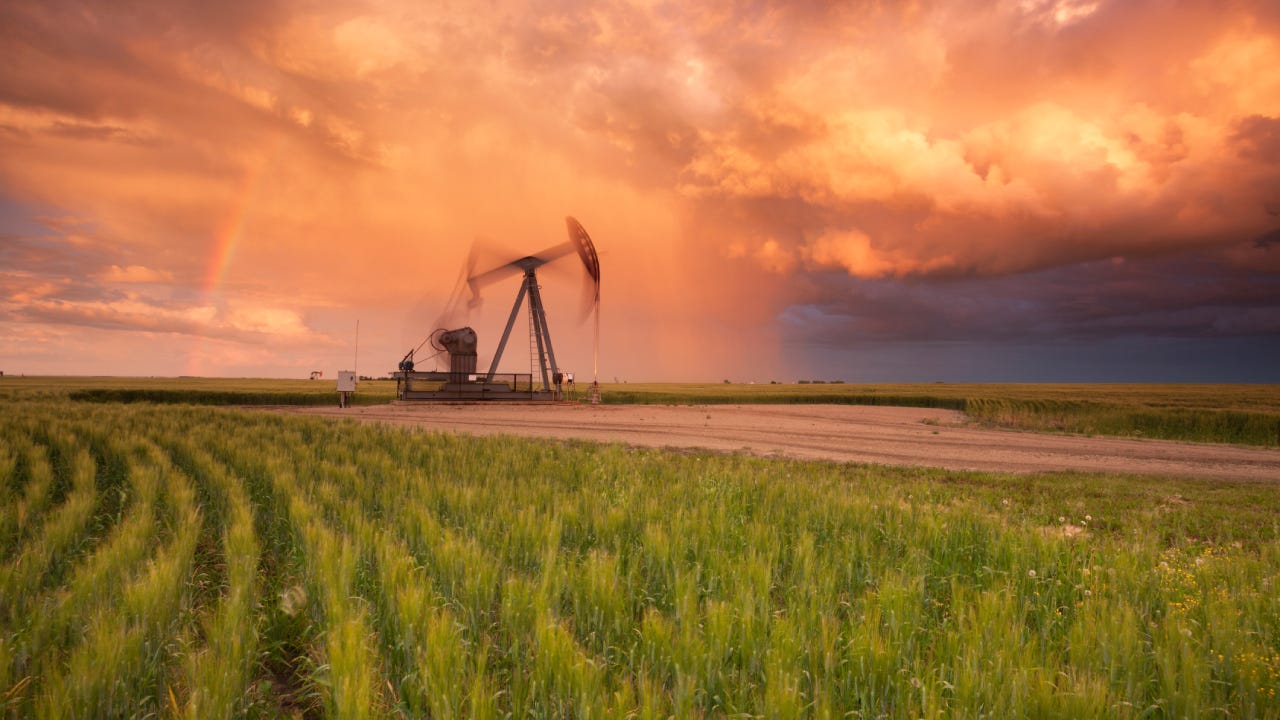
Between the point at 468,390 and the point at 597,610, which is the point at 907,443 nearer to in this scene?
the point at 597,610

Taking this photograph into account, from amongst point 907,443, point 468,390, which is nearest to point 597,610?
point 907,443

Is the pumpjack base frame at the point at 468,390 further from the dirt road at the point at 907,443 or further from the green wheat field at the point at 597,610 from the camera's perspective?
the green wheat field at the point at 597,610

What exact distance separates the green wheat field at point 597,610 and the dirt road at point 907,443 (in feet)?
38.4

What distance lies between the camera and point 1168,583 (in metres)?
5.08

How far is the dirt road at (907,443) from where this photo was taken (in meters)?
19.0

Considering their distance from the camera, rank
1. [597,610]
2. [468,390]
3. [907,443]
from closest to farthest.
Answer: [597,610]
[907,443]
[468,390]

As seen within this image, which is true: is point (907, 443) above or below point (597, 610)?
below

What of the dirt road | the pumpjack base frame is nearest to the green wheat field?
the dirt road

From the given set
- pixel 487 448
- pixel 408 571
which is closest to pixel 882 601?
pixel 408 571

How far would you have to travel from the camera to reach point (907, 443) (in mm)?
24219

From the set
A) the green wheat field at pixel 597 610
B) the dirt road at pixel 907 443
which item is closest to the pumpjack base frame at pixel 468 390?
the dirt road at pixel 907 443

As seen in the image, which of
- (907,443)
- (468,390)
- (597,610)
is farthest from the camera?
(468,390)

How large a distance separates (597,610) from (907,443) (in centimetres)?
2315

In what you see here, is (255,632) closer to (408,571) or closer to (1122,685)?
(408,571)
